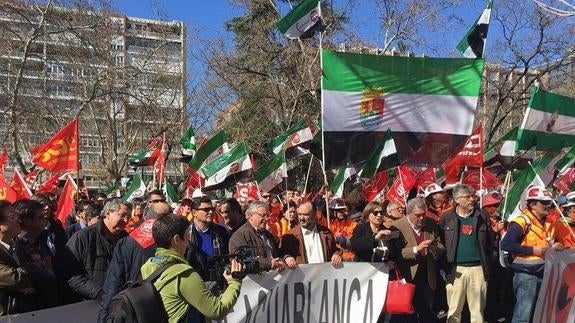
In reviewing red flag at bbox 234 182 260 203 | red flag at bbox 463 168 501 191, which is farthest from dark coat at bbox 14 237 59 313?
red flag at bbox 463 168 501 191

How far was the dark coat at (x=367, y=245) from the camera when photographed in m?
6.67

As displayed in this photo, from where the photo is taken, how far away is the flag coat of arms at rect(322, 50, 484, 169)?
7387mm

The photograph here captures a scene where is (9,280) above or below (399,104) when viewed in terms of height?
below

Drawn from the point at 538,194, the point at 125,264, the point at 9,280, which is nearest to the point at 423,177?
the point at 538,194

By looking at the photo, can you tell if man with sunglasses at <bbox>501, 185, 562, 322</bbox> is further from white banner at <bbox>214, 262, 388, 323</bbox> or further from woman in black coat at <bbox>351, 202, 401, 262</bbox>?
white banner at <bbox>214, 262, 388, 323</bbox>

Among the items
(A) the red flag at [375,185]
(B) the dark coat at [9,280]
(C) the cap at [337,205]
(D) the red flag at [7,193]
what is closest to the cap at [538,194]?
(C) the cap at [337,205]

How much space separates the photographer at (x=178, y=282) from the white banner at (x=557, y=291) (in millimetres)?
3797

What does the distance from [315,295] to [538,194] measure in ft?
8.55

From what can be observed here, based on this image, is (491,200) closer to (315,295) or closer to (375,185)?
(375,185)

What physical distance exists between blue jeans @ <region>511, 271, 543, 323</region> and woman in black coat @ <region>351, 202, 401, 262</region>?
54.2 inches

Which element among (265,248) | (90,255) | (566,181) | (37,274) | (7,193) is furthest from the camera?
(566,181)

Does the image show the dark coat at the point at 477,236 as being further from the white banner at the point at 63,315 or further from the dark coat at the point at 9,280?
the dark coat at the point at 9,280

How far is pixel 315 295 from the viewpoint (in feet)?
20.3

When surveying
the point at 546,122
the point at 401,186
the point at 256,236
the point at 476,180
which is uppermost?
the point at 546,122
